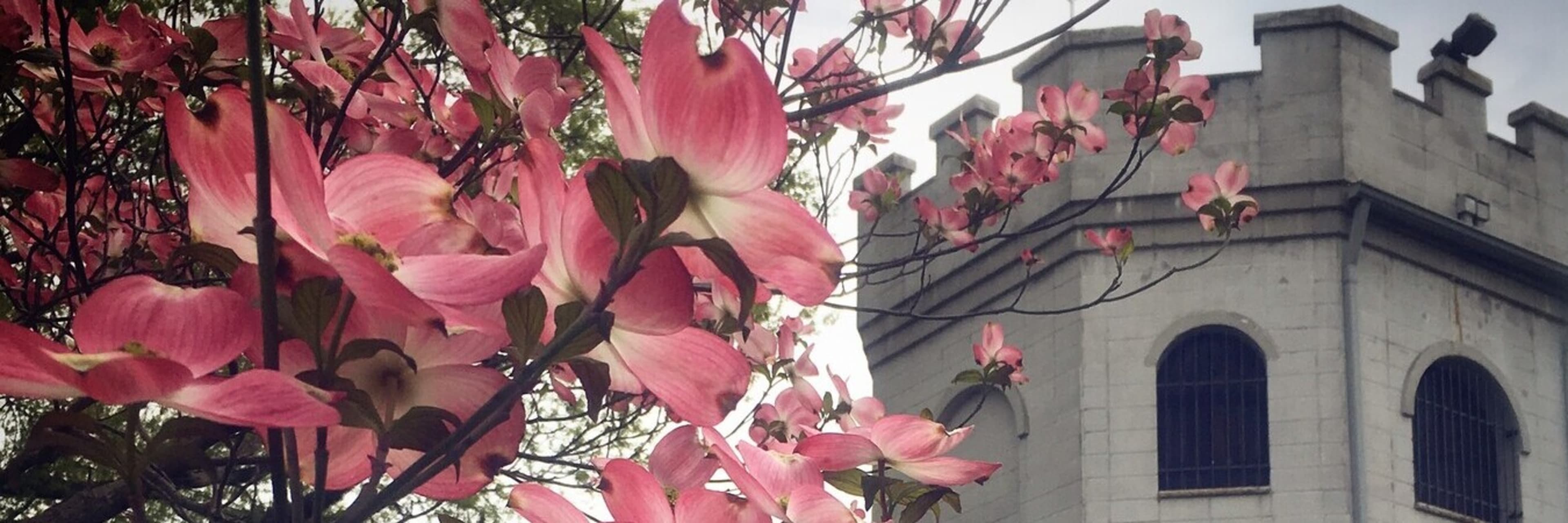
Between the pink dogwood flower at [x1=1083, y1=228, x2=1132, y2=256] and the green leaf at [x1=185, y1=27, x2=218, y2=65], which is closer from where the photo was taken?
the green leaf at [x1=185, y1=27, x2=218, y2=65]

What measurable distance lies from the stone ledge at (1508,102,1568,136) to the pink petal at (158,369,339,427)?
1347 centimetres

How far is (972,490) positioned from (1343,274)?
358cm

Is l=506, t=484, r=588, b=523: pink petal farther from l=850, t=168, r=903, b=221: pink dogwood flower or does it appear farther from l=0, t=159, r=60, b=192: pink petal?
l=850, t=168, r=903, b=221: pink dogwood flower

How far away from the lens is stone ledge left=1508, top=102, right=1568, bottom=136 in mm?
12430

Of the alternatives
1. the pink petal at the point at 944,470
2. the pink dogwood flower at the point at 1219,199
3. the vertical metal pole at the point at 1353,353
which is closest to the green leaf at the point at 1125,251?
the pink dogwood flower at the point at 1219,199

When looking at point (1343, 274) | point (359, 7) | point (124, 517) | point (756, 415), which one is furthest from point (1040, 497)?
point (124, 517)

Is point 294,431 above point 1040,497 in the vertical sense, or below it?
below

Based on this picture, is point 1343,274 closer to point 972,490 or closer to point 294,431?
point 972,490

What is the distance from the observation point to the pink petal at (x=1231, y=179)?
4.07 metres

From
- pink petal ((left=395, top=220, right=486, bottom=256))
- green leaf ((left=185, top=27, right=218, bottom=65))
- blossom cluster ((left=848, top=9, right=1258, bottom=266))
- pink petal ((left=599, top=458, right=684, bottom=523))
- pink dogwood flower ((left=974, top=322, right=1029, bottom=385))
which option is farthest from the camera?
blossom cluster ((left=848, top=9, right=1258, bottom=266))

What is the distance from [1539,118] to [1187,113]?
10.5 m

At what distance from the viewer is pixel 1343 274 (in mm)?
10914

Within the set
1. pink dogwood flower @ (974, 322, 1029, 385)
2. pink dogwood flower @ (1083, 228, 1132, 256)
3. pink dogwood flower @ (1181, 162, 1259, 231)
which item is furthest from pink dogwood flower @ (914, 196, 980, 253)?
pink dogwood flower @ (1083, 228, 1132, 256)

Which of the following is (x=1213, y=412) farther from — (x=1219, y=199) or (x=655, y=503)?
(x=655, y=503)
